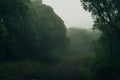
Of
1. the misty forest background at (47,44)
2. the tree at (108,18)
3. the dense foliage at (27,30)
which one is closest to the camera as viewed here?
the misty forest background at (47,44)

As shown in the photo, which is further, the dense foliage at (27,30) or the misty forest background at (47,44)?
the dense foliage at (27,30)

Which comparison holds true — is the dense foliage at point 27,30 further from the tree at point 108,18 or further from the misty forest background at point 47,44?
the tree at point 108,18

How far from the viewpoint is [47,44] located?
56.5 metres

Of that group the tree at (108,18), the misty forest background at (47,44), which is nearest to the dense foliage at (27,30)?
the misty forest background at (47,44)

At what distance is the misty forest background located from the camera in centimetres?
2825

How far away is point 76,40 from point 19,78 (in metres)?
75.0

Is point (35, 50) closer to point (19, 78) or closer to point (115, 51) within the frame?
point (115, 51)

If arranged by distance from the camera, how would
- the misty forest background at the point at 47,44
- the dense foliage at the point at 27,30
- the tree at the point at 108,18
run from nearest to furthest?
the misty forest background at the point at 47,44 → the tree at the point at 108,18 → the dense foliage at the point at 27,30

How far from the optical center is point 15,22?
42.6 m

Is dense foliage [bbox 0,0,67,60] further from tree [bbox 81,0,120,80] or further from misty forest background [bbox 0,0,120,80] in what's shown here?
tree [bbox 81,0,120,80]

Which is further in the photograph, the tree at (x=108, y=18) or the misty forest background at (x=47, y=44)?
the tree at (x=108, y=18)

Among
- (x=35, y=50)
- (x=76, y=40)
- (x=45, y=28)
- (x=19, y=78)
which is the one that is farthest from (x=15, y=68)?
(x=76, y=40)

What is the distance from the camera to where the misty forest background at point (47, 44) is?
2825 cm

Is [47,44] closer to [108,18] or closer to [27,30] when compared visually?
[27,30]
